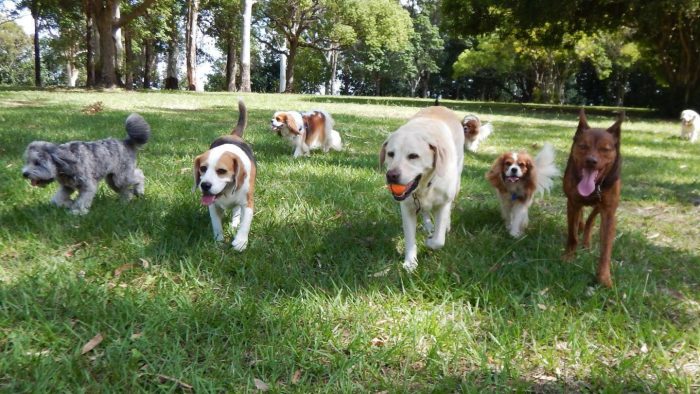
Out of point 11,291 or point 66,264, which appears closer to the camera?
point 11,291

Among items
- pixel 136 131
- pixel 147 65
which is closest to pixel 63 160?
pixel 136 131

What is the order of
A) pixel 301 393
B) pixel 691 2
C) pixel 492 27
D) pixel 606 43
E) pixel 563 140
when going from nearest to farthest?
pixel 301 393 < pixel 563 140 < pixel 691 2 < pixel 492 27 < pixel 606 43

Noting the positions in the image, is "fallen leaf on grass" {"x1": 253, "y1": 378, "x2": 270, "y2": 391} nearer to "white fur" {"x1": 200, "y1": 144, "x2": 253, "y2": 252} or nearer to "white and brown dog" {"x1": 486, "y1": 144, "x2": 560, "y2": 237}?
"white fur" {"x1": 200, "y1": 144, "x2": 253, "y2": 252}

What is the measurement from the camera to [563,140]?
38.5ft

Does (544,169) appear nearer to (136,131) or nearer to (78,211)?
(136,131)

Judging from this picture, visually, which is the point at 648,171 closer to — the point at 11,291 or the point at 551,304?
the point at 551,304

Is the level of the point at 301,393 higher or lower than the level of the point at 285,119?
lower

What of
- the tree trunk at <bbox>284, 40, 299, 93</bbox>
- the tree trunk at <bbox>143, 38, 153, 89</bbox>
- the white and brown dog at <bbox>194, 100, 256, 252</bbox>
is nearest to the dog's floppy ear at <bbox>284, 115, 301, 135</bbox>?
the white and brown dog at <bbox>194, 100, 256, 252</bbox>

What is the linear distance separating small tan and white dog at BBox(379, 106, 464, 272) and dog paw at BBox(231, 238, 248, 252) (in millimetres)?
1354

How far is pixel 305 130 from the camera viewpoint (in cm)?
871

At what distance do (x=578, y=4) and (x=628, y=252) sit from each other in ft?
71.5

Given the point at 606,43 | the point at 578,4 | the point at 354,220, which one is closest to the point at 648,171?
the point at 354,220

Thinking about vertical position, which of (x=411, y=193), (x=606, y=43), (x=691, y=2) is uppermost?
(x=606, y=43)

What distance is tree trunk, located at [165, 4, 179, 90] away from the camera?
1452 inches
